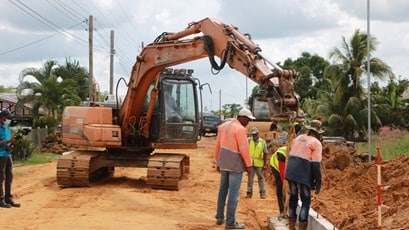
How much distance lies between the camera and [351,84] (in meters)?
36.4

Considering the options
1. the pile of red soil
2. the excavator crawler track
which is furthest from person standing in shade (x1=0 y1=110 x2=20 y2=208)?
the pile of red soil

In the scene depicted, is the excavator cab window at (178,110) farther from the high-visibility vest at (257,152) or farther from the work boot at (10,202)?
the work boot at (10,202)

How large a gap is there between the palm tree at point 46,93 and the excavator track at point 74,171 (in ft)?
62.1

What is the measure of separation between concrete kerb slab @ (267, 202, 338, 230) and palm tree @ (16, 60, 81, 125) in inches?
992

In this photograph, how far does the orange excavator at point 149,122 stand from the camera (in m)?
15.2

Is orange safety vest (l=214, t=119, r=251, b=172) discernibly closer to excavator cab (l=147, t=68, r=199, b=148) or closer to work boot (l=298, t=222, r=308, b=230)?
work boot (l=298, t=222, r=308, b=230)

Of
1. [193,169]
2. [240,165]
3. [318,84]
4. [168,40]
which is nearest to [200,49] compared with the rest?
[168,40]

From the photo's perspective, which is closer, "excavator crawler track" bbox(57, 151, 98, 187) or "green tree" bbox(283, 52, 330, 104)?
"excavator crawler track" bbox(57, 151, 98, 187)

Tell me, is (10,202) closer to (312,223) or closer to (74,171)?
(74,171)

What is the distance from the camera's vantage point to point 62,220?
35.8 ft

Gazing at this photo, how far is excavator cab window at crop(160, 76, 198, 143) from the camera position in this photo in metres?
16.2

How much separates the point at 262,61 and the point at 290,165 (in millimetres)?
3406

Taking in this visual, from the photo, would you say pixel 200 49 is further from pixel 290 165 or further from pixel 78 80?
pixel 78 80

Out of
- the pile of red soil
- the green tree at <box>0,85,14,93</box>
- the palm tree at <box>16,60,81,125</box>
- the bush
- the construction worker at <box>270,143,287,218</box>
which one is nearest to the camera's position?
the pile of red soil
